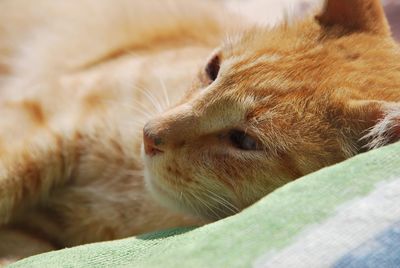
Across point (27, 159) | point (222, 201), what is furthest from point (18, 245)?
point (222, 201)

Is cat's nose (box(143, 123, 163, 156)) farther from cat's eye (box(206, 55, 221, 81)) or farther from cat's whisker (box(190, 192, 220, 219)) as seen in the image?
cat's eye (box(206, 55, 221, 81))

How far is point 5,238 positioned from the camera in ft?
4.69

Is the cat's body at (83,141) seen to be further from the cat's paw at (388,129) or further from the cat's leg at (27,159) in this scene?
the cat's paw at (388,129)

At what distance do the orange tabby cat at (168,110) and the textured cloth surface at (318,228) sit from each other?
0.20 m

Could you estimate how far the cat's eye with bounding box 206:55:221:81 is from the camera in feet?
4.31

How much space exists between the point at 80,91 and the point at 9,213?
38 cm

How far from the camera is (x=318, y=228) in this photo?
2.47 ft

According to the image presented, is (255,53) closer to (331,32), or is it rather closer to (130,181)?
(331,32)

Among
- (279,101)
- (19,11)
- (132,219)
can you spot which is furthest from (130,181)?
(19,11)

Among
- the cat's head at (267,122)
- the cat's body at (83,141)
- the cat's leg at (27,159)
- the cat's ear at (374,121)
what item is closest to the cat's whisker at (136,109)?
the cat's body at (83,141)

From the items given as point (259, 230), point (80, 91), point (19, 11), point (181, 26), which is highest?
point (19, 11)

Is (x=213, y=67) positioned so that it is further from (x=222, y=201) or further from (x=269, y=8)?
(x=269, y=8)

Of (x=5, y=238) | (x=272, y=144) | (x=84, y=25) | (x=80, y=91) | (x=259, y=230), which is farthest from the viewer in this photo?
(x=84, y=25)

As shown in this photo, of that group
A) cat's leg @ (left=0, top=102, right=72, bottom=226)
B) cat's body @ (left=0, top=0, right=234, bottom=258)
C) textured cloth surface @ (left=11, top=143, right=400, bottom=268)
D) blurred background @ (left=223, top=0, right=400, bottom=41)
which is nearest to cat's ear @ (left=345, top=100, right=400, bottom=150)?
textured cloth surface @ (left=11, top=143, right=400, bottom=268)
